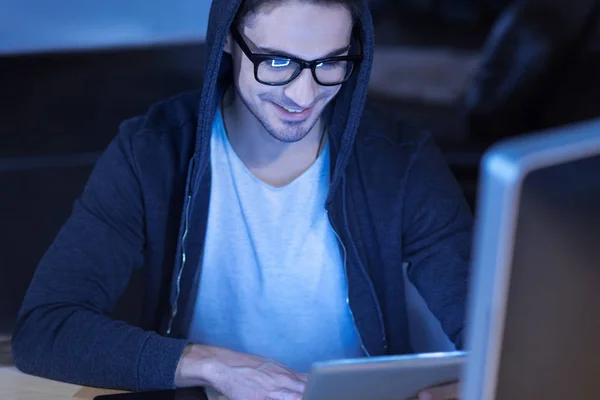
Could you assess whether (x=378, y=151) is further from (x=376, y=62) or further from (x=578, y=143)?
(x=376, y=62)

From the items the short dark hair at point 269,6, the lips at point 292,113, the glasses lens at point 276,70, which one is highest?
the short dark hair at point 269,6

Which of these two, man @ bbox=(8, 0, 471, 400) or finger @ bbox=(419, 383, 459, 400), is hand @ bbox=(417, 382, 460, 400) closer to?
finger @ bbox=(419, 383, 459, 400)

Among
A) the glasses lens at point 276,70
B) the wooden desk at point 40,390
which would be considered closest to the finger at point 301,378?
the wooden desk at point 40,390

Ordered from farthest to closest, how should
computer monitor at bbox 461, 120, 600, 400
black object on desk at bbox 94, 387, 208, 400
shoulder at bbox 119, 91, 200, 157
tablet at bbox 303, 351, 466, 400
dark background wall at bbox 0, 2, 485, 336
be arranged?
1. dark background wall at bbox 0, 2, 485, 336
2. shoulder at bbox 119, 91, 200, 157
3. black object on desk at bbox 94, 387, 208, 400
4. tablet at bbox 303, 351, 466, 400
5. computer monitor at bbox 461, 120, 600, 400

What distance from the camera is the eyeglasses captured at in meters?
1.49

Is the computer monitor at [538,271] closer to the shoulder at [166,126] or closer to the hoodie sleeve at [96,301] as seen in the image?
the hoodie sleeve at [96,301]

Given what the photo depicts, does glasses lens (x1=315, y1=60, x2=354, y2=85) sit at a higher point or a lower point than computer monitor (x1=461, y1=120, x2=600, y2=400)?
higher

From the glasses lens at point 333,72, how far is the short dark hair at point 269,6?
0.29 feet

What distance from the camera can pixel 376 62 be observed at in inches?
150

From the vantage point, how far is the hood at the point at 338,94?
1.47 m

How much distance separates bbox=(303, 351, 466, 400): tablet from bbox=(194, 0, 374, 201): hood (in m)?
0.59

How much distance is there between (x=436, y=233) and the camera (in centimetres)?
161

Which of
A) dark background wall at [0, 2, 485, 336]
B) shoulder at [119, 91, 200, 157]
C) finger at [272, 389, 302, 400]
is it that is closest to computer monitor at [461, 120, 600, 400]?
finger at [272, 389, 302, 400]

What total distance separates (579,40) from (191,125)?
6.18 ft
